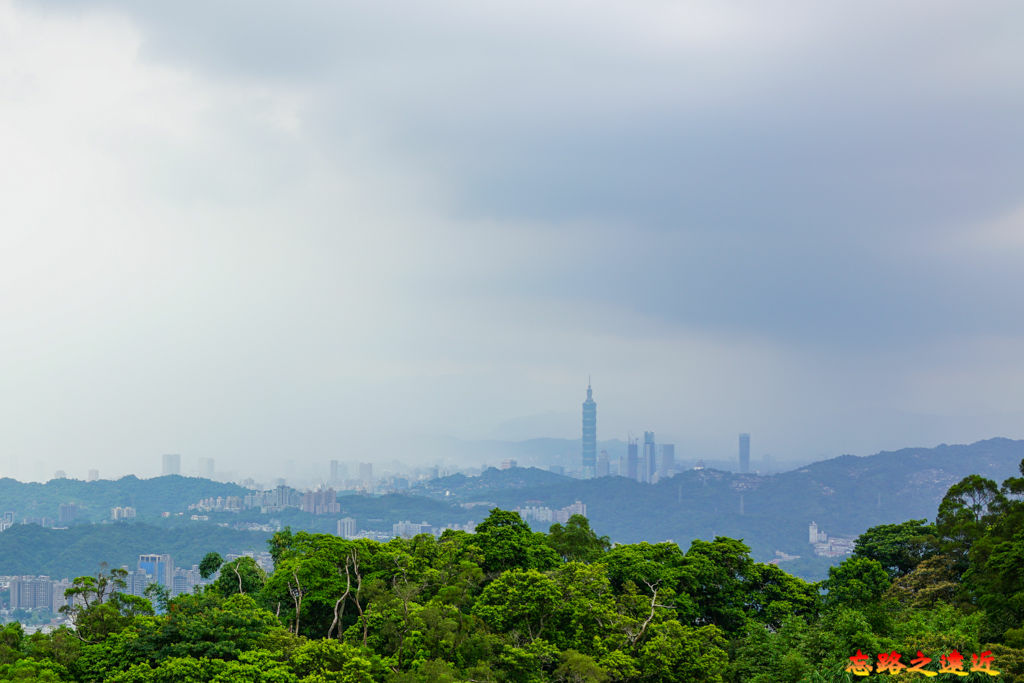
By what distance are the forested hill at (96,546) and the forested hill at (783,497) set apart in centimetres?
6002

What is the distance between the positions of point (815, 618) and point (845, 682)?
7.76m

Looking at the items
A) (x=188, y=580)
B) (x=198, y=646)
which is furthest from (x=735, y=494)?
(x=198, y=646)

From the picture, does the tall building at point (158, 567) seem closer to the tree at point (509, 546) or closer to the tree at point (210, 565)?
the tree at point (210, 565)

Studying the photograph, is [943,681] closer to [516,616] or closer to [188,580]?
[516,616]

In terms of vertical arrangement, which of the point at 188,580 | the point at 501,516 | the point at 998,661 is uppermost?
the point at 501,516

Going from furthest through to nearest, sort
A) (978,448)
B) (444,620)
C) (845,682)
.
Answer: (978,448), (444,620), (845,682)

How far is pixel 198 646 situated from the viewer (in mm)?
13562

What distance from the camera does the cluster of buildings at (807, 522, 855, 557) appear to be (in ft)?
405

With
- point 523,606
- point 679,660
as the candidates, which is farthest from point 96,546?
point 679,660

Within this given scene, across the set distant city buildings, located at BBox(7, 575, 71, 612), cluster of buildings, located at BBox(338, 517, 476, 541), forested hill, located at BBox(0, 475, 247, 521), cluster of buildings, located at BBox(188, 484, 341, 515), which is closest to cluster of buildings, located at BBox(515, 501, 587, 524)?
cluster of buildings, located at BBox(338, 517, 476, 541)

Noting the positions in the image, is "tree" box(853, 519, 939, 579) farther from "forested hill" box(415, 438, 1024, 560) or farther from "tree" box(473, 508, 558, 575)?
"forested hill" box(415, 438, 1024, 560)

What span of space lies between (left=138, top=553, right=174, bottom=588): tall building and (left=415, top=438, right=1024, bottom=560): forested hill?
69.8 meters

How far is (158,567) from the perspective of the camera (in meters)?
97.9

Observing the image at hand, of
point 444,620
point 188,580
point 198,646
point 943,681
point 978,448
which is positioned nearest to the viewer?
point 943,681
